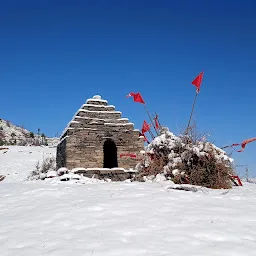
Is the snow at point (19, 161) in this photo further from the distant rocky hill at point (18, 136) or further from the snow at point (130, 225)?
the snow at point (130, 225)

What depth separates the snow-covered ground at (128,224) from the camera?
2924mm

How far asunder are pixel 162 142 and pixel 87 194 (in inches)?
116

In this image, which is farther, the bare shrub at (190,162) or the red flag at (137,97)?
the red flag at (137,97)

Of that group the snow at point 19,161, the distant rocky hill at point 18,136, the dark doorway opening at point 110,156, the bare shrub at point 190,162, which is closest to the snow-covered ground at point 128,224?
the bare shrub at point 190,162

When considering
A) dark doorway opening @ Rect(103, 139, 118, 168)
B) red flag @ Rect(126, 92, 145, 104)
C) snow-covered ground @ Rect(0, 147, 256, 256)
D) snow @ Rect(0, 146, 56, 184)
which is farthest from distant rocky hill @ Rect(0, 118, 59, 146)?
snow-covered ground @ Rect(0, 147, 256, 256)

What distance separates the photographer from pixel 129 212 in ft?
13.7

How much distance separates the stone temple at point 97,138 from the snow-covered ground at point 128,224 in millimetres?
6524

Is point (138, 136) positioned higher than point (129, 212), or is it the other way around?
point (138, 136)

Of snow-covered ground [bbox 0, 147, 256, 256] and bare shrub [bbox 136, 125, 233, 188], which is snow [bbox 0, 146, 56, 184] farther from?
snow-covered ground [bbox 0, 147, 256, 256]

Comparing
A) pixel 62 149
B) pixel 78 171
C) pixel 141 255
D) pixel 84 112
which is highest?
pixel 84 112

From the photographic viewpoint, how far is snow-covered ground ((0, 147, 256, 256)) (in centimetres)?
292

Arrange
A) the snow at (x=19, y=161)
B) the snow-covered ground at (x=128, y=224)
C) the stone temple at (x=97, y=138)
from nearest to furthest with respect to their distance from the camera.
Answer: the snow-covered ground at (x=128, y=224), the stone temple at (x=97, y=138), the snow at (x=19, y=161)

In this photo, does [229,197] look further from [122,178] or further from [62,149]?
[62,149]

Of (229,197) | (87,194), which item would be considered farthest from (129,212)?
(229,197)
